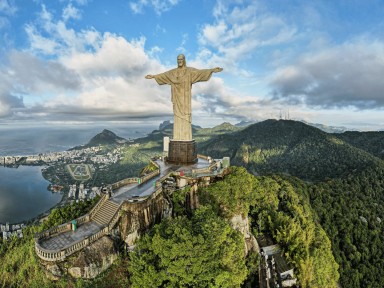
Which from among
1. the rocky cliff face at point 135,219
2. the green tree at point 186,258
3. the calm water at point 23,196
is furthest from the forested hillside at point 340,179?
the calm water at point 23,196

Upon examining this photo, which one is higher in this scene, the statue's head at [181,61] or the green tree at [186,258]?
the statue's head at [181,61]

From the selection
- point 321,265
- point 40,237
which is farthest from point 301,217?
point 40,237

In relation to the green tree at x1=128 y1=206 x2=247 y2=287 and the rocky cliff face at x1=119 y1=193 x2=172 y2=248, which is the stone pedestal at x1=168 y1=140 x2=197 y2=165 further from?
the green tree at x1=128 y1=206 x2=247 y2=287

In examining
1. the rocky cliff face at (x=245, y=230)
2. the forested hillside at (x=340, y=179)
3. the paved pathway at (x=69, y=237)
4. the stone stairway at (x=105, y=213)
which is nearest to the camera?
the paved pathway at (x=69, y=237)

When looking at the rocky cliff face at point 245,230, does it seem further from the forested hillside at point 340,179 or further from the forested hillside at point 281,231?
the forested hillside at point 340,179

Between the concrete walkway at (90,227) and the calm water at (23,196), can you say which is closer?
the concrete walkway at (90,227)

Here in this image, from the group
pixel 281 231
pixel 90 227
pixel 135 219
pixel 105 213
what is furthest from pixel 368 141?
pixel 90 227

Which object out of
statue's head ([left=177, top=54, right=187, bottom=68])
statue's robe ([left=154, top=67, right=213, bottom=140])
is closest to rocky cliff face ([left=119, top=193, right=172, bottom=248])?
statue's robe ([left=154, top=67, right=213, bottom=140])
